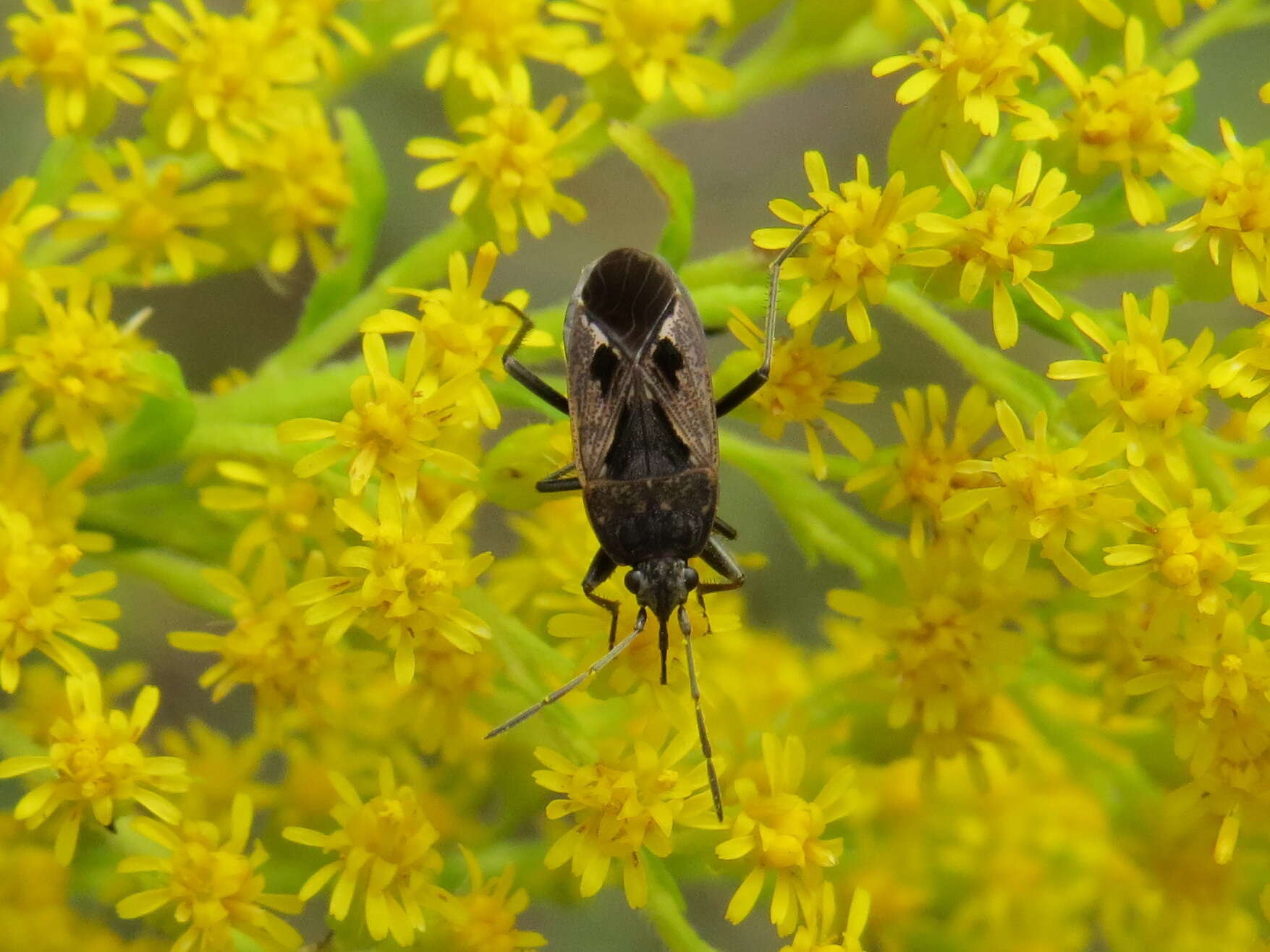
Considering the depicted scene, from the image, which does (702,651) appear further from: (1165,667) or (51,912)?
(51,912)

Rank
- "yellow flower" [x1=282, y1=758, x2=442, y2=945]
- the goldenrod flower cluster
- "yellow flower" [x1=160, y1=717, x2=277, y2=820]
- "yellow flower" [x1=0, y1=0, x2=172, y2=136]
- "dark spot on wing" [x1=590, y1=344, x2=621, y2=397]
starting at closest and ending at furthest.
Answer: the goldenrod flower cluster → "yellow flower" [x1=282, y1=758, x2=442, y2=945] → "dark spot on wing" [x1=590, y1=344, x2=621, y2=397] → "yellow flower" [x1=0, y1=0, x2=172, y2=136] → "yellow flower" [x1=160, y1=717, x2=277, y2=820]

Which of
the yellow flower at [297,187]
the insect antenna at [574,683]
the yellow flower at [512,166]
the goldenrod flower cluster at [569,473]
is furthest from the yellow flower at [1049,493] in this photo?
the yellow flower at [297,187]

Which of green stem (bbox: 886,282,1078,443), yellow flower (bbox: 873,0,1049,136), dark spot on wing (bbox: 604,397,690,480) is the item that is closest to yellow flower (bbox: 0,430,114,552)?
dark spot on wing (bbox: 604,397,690,480)

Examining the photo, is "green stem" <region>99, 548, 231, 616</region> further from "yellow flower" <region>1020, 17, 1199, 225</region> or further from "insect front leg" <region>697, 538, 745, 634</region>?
"yellow flower" <region>1020, 17, 1199, 225</region>

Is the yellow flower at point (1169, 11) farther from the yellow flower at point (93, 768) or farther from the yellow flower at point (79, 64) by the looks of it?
the yellow flower at point (93, 768)

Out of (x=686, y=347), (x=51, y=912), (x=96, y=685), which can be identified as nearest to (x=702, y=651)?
(x=686, y=347)

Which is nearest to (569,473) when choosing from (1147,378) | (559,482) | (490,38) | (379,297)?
(559,482)

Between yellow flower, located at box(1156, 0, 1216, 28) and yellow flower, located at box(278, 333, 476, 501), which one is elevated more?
yellow flower, located at box(1156, 0, 1216, 28)
